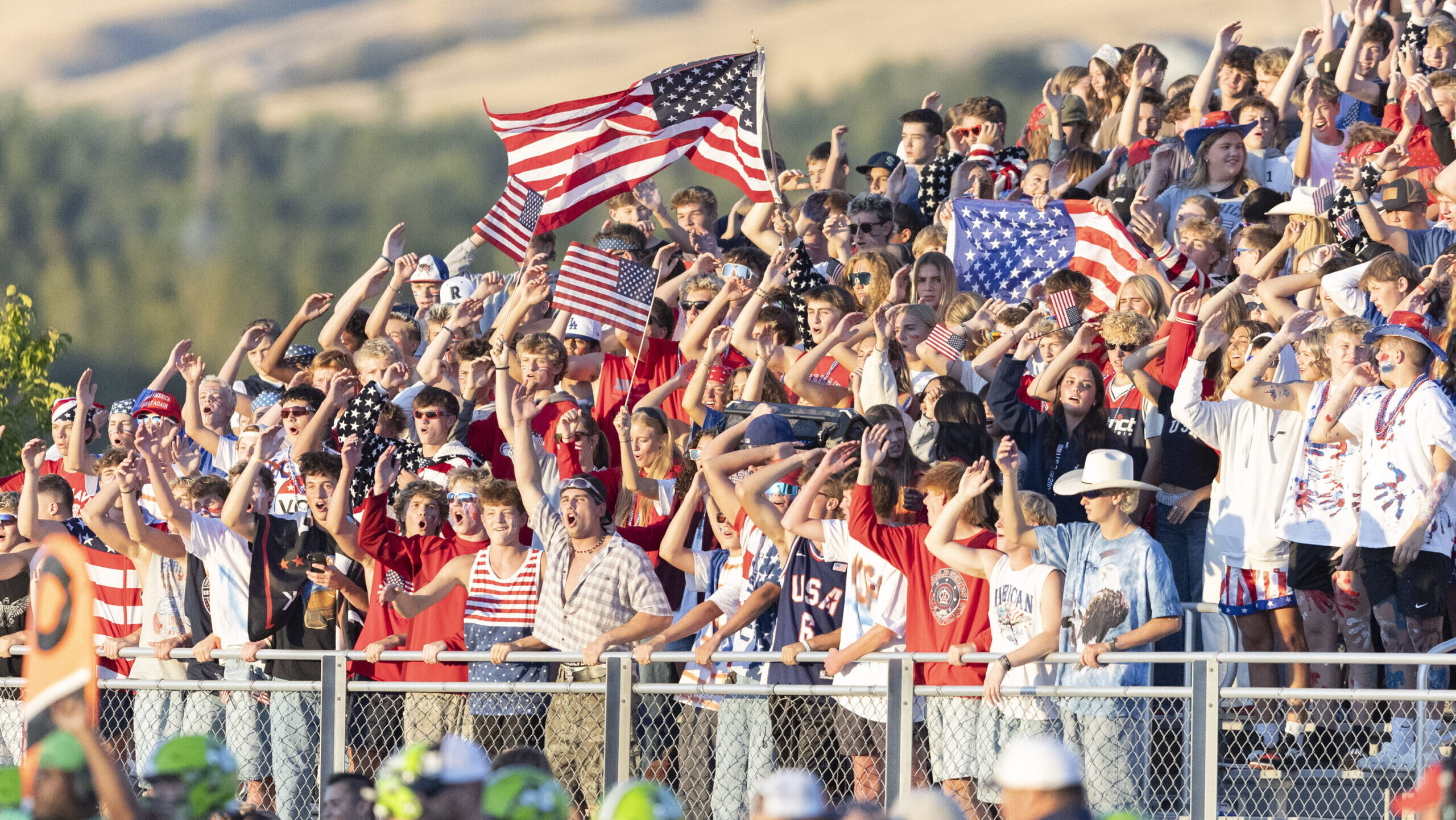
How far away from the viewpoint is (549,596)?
10.3m

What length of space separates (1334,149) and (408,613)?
7196 millimetres

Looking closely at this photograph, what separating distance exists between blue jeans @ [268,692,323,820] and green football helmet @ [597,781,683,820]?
4063mm

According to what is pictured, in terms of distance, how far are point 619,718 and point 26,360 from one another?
15256 millimetres

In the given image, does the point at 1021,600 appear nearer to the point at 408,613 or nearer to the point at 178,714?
the point at 408,613

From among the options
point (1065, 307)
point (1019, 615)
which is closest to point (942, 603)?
point (1019, 615)

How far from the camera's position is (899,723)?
9.27m

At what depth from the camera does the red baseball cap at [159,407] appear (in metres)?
13.4

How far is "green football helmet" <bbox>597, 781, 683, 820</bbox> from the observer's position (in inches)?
253

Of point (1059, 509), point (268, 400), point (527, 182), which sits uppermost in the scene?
point (527, 182)

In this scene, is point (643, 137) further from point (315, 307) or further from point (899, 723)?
point (899, 723)

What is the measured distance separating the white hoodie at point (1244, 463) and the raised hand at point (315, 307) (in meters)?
6.61

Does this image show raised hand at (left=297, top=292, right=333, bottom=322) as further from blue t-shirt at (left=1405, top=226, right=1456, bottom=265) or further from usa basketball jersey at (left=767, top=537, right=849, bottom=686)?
blue t-shirt at (left=1405, top=226, right=1456, bottom=265)

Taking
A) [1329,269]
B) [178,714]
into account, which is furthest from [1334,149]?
[178,714]

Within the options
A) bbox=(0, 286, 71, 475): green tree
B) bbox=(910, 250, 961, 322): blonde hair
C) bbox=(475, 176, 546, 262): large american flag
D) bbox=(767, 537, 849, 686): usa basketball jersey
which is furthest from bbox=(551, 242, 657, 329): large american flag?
bbox=(0, 286, 71, 475): green tree
